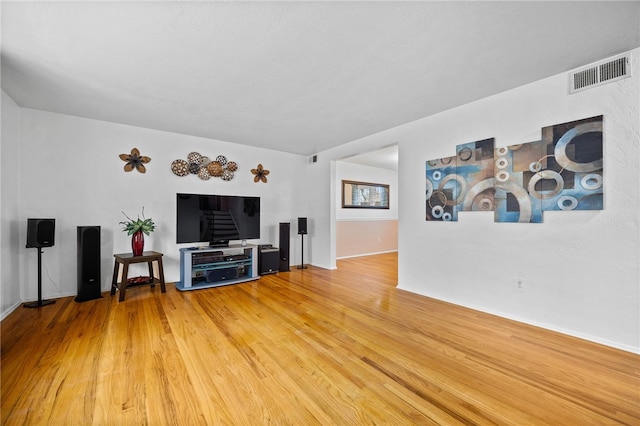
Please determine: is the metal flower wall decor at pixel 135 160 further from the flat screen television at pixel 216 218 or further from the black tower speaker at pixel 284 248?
the black tower speaker at pixel 284 248

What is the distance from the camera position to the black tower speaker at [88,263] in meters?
3.14

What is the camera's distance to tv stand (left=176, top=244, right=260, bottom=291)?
12.0ft

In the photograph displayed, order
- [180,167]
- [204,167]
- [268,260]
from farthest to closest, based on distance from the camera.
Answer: [268,260] → [204,167] → [180,167]

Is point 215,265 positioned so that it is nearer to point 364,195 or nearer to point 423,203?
point 423,203

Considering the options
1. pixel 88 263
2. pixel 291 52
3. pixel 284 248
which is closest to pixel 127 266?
pixel 88 263

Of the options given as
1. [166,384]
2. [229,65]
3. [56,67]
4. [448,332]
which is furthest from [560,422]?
[56,67]

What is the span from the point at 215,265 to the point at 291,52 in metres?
3.10

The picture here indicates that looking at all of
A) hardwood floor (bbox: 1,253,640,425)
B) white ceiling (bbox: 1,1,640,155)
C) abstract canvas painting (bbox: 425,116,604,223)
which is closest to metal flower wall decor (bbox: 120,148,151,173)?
white ceiling (bbox: 1,1,640,155)

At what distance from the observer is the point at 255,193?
16.1 feet

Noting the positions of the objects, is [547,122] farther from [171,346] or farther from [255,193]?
[255,193]

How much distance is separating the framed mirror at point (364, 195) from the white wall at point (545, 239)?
9.78 feet

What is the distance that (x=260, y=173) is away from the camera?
16.2ft

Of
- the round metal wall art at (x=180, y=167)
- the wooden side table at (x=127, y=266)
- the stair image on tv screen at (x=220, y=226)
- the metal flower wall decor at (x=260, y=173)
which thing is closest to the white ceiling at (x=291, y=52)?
the round metal wall art at (x=180, y=167)

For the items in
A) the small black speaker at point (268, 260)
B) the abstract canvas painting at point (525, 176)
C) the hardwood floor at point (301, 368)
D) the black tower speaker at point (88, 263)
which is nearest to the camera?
the hardwood floor at point (301, 368)
